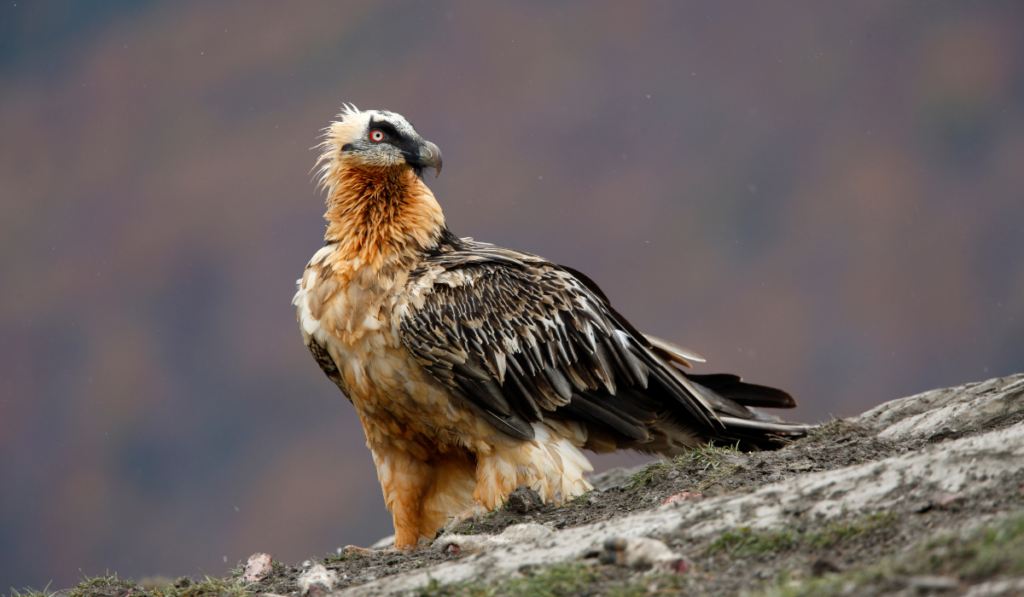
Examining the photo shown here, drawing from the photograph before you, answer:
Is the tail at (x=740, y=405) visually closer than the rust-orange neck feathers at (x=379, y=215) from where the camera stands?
No

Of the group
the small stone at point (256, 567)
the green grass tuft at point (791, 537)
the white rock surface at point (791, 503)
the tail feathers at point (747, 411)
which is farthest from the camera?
the tail feathers at point (747, 411)

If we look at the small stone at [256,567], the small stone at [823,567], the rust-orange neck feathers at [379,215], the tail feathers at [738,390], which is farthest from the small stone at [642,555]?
the tail feathers at [738,390]

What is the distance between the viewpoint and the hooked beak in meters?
4.61

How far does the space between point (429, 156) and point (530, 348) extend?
123cm

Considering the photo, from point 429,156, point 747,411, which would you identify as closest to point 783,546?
point 747,411

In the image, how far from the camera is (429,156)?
4.64 meters

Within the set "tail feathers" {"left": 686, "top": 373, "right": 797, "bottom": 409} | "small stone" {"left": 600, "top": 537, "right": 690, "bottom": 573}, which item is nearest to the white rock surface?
"small stone" {"left": 600, "top": 537, "right": 690, "bottom": 573}

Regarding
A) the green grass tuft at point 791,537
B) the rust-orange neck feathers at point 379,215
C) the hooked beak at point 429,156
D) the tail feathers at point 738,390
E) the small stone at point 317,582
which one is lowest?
the green grass tuft at point 791,537

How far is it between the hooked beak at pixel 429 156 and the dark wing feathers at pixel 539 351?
0.48m

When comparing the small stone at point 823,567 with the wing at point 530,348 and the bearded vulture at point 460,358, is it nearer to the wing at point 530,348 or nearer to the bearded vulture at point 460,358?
the bearded vulture at point 460,358

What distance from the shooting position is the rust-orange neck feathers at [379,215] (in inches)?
173

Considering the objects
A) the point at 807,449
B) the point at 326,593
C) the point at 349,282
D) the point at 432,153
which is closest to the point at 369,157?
the point at 432,153

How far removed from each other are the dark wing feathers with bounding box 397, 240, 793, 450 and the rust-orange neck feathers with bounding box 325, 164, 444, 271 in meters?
0.17

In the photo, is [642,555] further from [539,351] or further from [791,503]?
[539,351]
